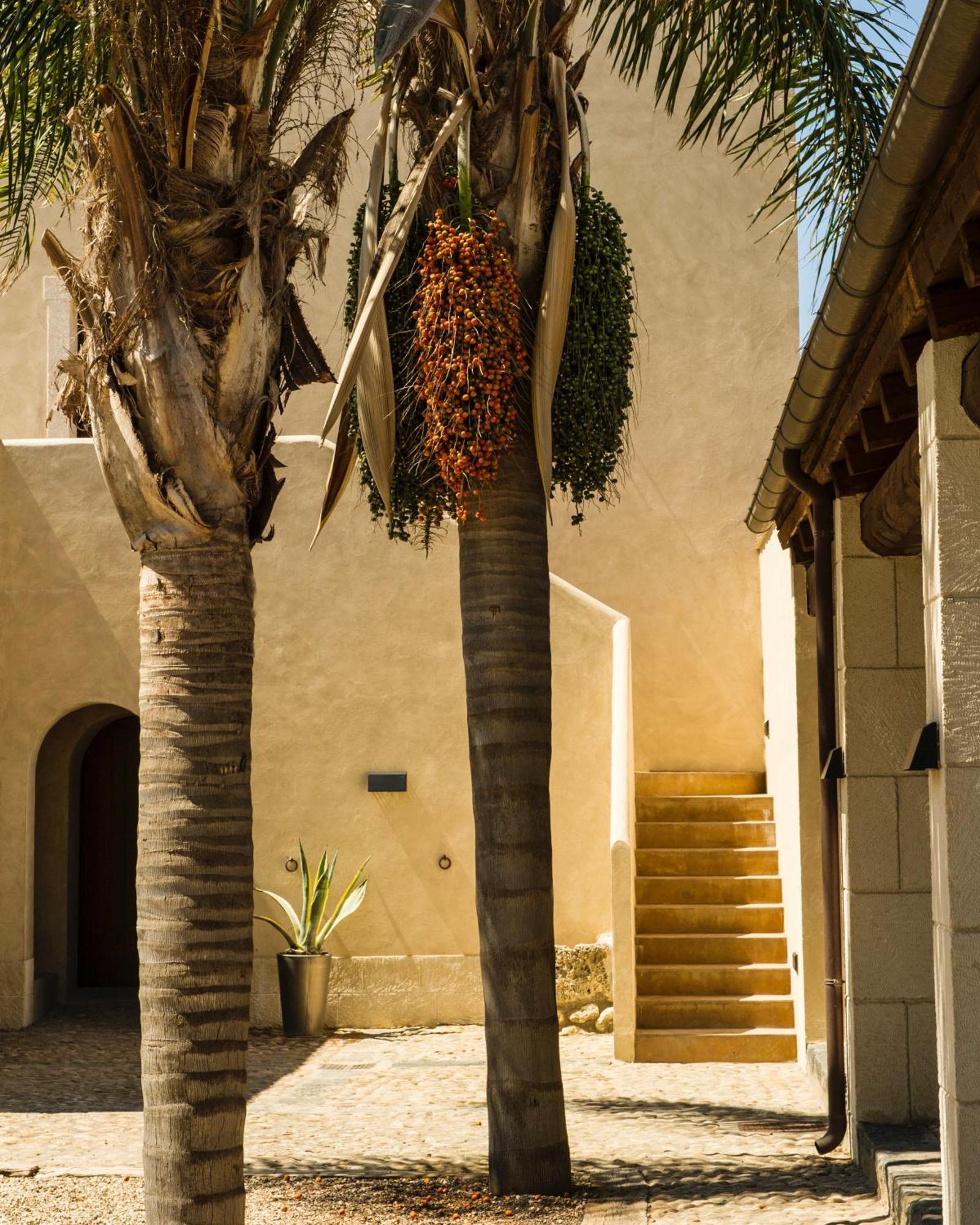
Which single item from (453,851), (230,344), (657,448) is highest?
(657,448)

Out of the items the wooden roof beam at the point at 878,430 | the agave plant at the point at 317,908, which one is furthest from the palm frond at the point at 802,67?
the agave plant at the point at 317,908

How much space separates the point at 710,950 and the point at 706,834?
4.23ft

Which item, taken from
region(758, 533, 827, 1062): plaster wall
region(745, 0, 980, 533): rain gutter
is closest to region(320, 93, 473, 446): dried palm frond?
region(745, 0, 980, 533): rain gutter

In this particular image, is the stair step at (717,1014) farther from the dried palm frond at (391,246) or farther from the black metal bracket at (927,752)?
the black metal bracket at (927,752)

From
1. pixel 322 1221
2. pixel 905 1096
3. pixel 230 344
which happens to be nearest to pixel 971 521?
pixel 230 344

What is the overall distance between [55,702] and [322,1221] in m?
6.27

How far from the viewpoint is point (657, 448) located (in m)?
13.4

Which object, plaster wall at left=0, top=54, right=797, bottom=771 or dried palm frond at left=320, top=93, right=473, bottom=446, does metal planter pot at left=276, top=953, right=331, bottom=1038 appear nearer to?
plaster wall at left=0, top=54, right=797, bottom=771

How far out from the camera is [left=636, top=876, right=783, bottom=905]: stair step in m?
10.5

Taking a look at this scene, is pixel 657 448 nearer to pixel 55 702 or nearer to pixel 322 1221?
pixel 55 702

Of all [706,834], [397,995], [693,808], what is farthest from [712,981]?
[397,995]

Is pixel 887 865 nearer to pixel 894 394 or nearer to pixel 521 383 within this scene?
pixel 894 394

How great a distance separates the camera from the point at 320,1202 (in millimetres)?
6000

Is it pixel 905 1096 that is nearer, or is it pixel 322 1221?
pixel 322 1221
